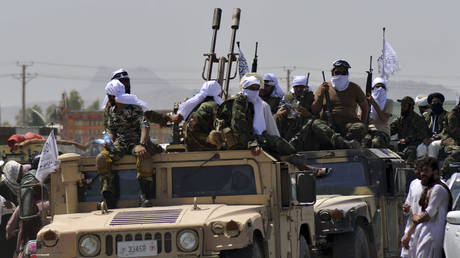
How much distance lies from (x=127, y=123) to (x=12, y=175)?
545 centimetres

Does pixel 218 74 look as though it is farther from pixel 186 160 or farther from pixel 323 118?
pixel 186 160

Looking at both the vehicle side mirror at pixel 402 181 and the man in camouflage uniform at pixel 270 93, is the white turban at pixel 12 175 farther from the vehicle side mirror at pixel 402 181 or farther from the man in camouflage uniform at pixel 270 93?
the vehicle side mirror at pixel 402 181

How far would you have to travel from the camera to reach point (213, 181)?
39.1 ft

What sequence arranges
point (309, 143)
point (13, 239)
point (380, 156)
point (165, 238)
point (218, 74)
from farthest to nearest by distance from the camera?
point (218, 74) < point (13, 239) < point (309, 143) < point (380, 156) < point (165, 238)

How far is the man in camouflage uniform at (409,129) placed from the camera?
19906mm

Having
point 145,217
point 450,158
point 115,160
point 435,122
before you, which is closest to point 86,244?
point 145,217

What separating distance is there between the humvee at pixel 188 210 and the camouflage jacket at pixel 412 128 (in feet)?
24.0

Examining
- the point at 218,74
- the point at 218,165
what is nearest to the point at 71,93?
the point at 218,74

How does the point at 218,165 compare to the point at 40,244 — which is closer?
the point at 40,244

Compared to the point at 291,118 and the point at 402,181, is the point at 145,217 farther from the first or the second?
the point at 291,118

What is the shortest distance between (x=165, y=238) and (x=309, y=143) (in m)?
6.75

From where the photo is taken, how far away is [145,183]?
11.9 metres

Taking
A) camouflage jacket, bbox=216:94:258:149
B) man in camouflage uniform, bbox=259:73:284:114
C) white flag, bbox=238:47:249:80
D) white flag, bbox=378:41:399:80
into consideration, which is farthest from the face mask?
white flag, bbox=378:41:399:80

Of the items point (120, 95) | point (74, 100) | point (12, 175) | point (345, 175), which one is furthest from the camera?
point (74, 100)
